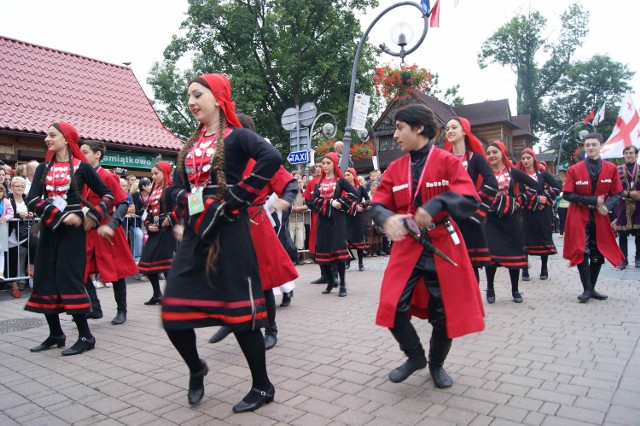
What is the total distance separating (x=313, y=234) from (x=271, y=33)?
27.7 metres

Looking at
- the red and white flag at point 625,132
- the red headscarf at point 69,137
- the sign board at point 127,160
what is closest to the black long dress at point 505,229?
the red headscarf at point 69,137

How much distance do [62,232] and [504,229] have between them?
543 cm

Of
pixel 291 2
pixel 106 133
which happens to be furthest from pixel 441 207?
pixel 291 2

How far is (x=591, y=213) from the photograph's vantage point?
7.12 metres

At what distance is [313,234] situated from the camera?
8.92 metres

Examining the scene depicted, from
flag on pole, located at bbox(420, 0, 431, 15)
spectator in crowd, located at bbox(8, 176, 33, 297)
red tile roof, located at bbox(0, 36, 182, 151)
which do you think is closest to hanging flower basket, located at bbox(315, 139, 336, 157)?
red tile roof, located at bbox(0, 36, 182, 151)

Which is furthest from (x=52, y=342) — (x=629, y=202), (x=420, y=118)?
(x=629, y=202)

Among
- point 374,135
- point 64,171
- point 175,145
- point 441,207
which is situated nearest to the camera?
point 441,207

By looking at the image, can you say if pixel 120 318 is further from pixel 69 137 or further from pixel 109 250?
pixel 69 137

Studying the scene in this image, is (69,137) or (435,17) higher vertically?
(435,17)

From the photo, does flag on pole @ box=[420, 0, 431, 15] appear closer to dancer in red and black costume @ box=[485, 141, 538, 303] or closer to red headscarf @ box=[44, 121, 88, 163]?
dancer in red and black costume @ box=[485, 141, 538, 303]

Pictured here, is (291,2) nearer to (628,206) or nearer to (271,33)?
(271,33)

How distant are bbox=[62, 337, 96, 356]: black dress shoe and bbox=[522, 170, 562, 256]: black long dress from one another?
6.86 metres

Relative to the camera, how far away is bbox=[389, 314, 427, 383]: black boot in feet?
12.0
